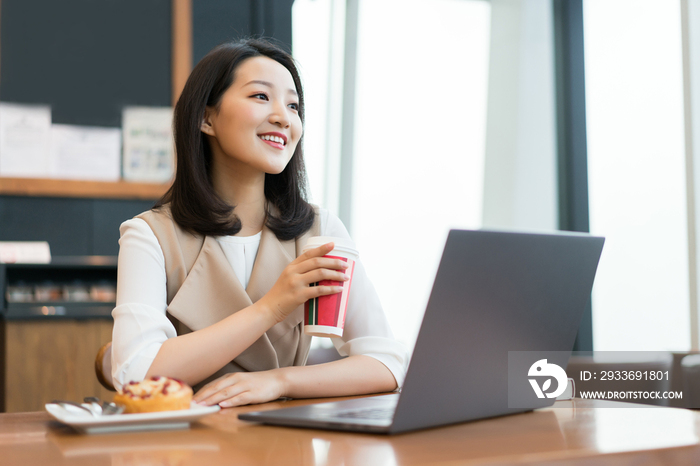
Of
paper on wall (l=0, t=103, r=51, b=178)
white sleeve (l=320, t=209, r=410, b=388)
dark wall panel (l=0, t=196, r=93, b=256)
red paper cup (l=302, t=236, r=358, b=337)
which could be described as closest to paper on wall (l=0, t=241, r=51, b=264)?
dark wall panel (l=0, t=196, r=93, b=256)

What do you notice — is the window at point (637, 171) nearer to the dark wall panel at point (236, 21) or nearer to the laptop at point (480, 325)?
the dark wall panel at point (236, 21)

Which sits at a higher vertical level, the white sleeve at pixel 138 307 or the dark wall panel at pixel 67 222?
the dark wall panel at pixel 67 222

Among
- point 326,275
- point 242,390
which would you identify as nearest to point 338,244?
point 326,275

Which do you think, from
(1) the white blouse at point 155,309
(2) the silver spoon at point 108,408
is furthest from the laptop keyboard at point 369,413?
(1) the white blouse at point 155,309

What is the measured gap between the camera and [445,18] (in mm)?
3791

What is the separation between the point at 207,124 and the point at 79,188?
2169mm

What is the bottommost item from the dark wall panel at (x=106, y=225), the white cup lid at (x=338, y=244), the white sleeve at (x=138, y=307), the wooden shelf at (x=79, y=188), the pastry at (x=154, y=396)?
the pastry at (x=154, y=396)

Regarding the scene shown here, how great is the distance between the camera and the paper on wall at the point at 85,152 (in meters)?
3.38

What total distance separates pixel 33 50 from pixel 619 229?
2971 mm

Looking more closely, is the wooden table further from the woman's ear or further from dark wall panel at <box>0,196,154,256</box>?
dark wall panel at <box>0,196,154,256</box>

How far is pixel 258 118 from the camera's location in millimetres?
1396

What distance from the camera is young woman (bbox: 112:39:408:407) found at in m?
1.12

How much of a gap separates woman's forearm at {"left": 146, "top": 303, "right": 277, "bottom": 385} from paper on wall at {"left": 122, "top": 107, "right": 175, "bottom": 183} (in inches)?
99.7

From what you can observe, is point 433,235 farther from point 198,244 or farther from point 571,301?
point 571,301
